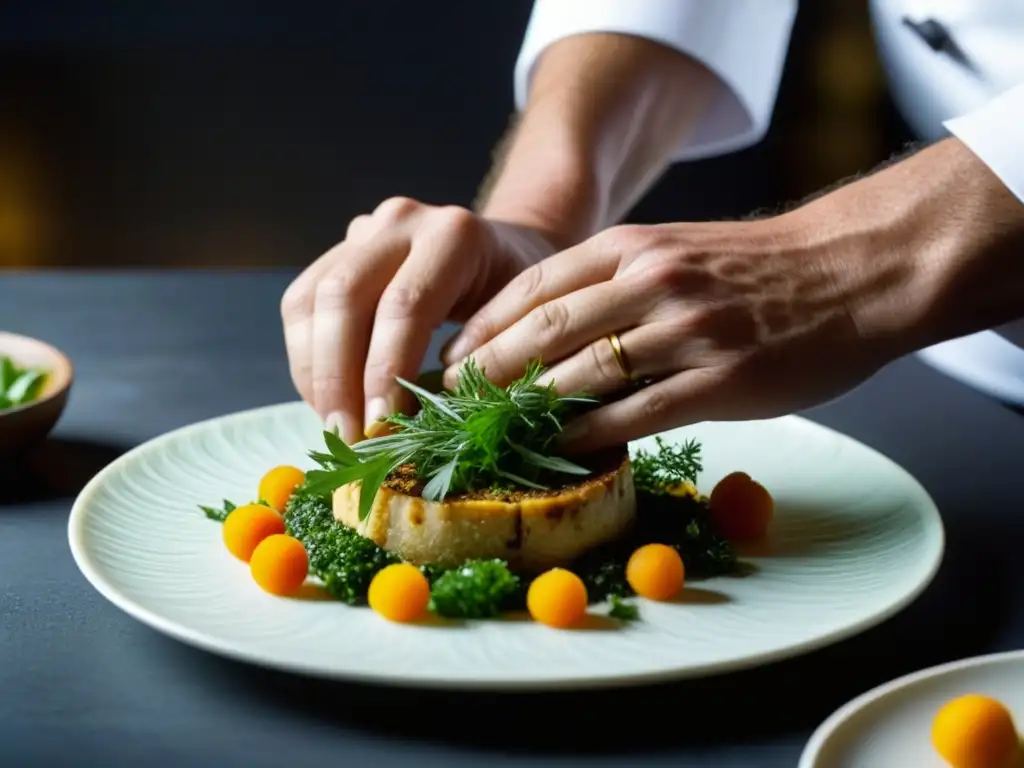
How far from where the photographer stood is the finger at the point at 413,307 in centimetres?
157

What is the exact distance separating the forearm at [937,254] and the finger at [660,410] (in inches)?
6.9

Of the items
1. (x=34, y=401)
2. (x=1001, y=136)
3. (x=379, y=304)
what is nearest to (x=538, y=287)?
(x=379, y=304)

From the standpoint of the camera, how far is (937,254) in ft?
4.77

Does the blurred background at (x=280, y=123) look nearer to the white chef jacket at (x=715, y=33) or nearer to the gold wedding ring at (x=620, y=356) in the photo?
the white chef jacket at (x=715, y=33)

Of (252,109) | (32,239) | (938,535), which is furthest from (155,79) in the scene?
(938,535)

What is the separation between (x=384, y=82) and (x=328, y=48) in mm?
222

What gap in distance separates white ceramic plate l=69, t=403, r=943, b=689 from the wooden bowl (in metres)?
0.13

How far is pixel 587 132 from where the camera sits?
7.24 ft

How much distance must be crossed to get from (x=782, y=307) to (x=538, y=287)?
28 cm

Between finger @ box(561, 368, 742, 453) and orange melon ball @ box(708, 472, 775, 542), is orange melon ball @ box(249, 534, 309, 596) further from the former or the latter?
orange melon ball @ box(708, 472, 775, 542)

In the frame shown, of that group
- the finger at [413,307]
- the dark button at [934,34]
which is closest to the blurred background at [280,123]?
the dark button at [934,34]

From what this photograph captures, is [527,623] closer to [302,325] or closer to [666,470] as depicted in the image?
[666,470]

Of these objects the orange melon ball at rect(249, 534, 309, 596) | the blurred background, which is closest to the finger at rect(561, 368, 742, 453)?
the orange melon ball at rect(249, 534, 309, 596)

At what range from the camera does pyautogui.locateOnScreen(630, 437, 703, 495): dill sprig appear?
1.58 meters
